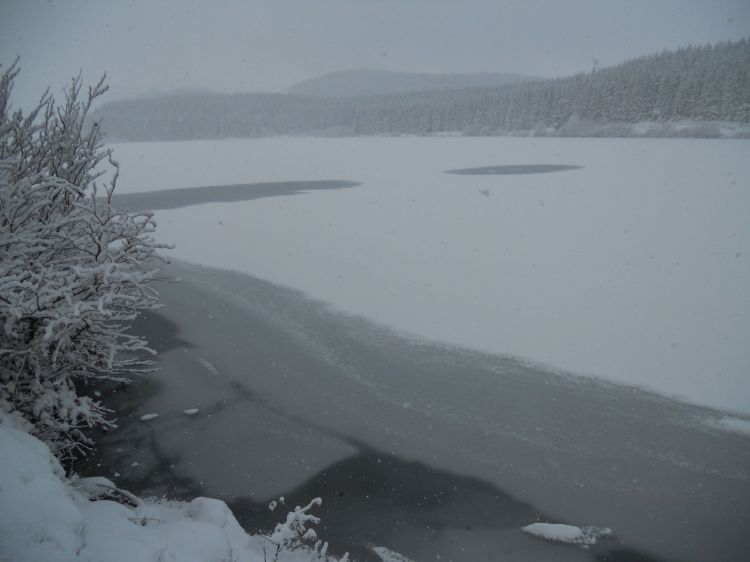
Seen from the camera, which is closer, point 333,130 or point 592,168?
point 592,168

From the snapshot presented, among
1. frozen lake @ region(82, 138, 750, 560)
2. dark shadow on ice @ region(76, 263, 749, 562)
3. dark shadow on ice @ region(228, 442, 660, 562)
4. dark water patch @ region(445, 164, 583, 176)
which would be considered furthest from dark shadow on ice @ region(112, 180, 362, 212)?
dark shadow on ice @ region(228, 442, 660, 562)

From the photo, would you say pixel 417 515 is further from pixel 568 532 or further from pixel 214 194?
pixel 214 194

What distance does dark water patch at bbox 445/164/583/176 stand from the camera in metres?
28.8

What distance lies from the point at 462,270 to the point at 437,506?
8.91 meters

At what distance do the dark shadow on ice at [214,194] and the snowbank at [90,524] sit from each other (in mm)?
20661

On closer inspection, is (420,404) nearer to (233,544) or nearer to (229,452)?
(229,452)

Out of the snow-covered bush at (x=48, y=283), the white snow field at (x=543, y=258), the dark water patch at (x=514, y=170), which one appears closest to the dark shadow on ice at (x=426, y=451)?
the white snow field at (x=543, y=258)

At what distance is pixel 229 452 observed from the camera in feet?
21.4

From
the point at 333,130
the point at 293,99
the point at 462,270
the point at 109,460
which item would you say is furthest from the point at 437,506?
the point at 293,99

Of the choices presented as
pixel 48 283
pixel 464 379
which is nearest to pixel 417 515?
pixel 464 379

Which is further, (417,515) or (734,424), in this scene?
(734,424)

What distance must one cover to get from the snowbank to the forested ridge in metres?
45.7

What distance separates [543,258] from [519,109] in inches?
2965

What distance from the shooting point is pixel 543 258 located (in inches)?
562
